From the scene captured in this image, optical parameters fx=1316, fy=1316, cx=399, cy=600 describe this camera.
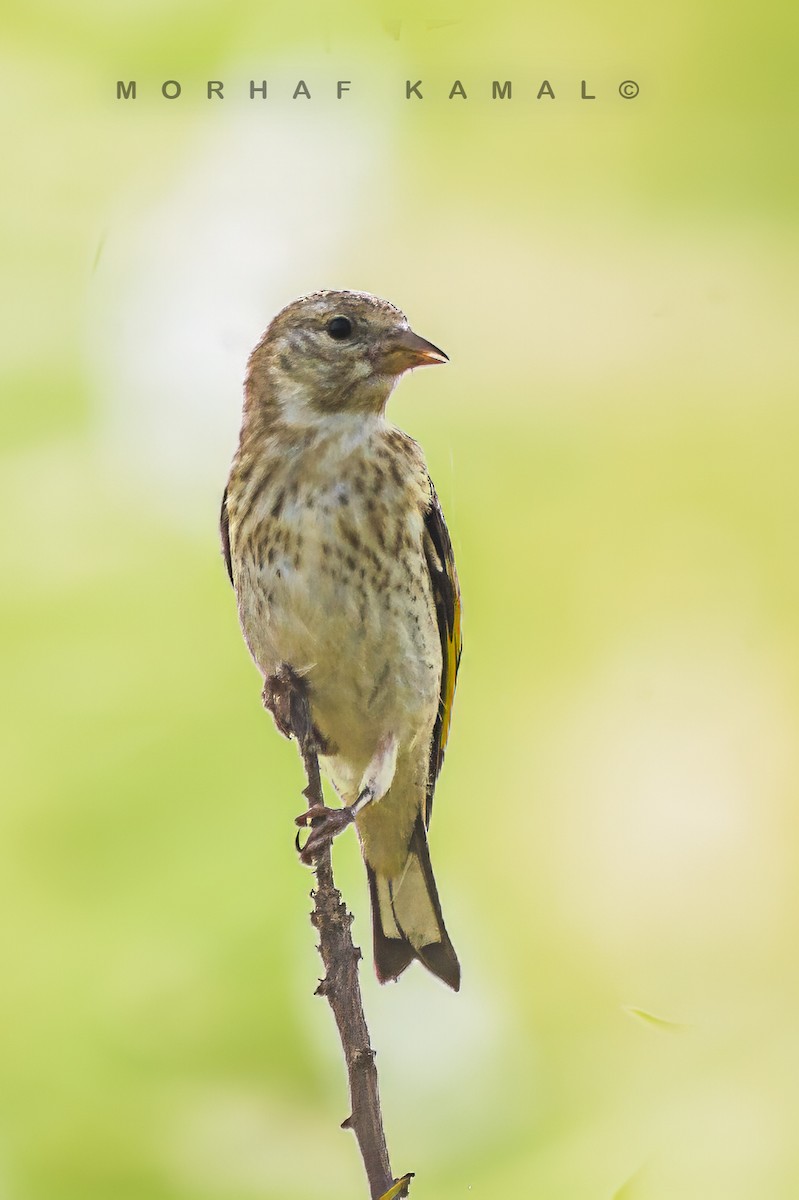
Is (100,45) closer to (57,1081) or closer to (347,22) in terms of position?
(347,22)

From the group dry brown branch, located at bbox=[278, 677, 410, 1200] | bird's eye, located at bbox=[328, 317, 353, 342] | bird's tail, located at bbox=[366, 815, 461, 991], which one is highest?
bird's eye, located at bbox=[328, 317, 353, 342]

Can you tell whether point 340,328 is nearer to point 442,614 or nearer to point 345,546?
point 345,546

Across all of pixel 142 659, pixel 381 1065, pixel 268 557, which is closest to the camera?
pixel 268 557

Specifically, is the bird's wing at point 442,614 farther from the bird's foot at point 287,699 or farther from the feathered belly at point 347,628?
the bird's foot at point 287,699

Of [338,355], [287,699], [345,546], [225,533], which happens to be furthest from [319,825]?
[338,355]

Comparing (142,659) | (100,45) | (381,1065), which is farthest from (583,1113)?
(100,45)

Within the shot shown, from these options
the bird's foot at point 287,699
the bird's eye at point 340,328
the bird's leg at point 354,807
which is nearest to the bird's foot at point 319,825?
the bird's leg at point 354,807

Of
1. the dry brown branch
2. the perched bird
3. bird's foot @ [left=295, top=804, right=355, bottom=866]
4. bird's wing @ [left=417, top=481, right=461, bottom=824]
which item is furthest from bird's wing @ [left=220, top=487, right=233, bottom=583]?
the dry brown branch

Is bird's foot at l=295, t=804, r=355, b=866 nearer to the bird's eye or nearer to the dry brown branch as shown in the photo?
the dry brown branch
